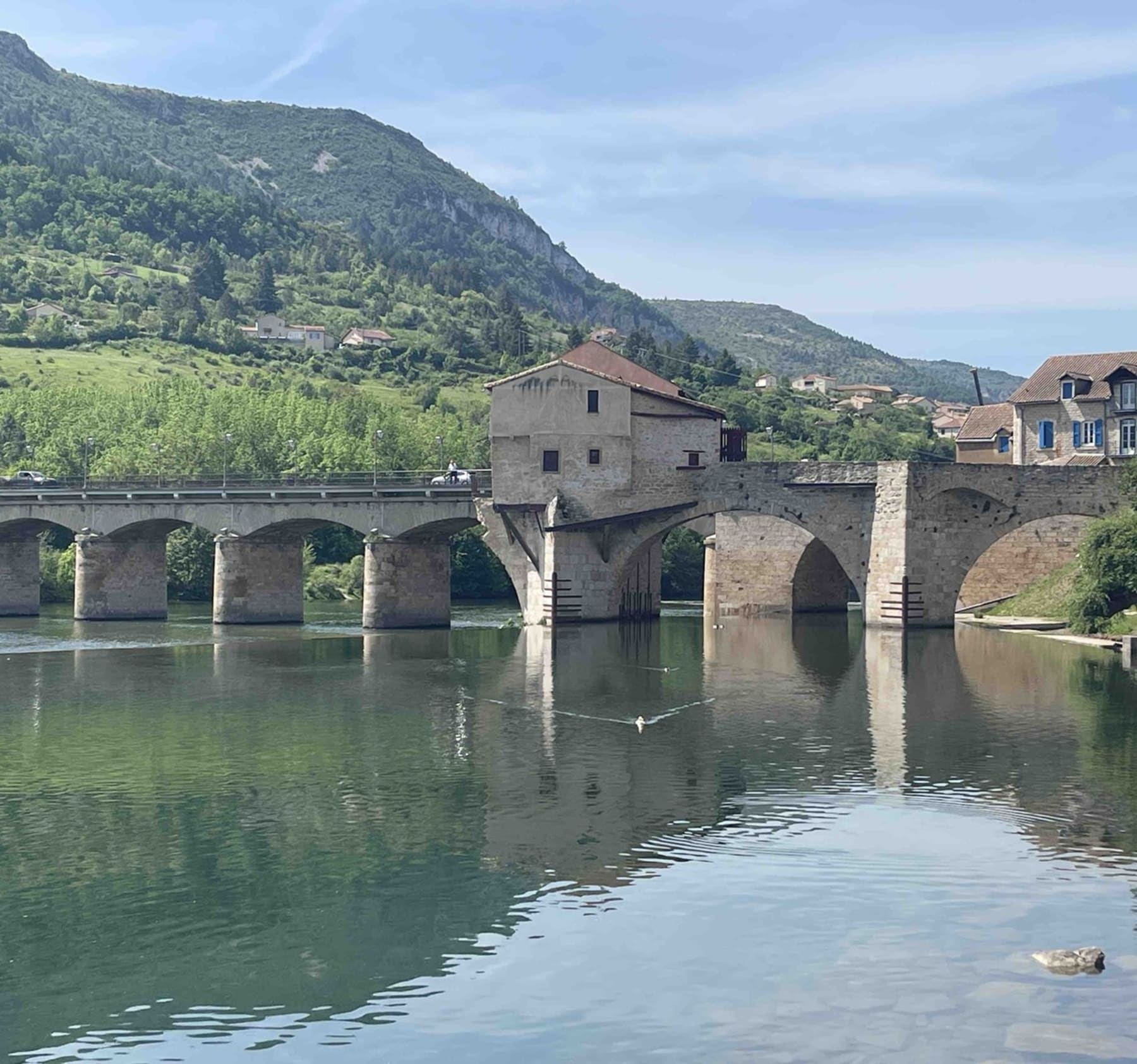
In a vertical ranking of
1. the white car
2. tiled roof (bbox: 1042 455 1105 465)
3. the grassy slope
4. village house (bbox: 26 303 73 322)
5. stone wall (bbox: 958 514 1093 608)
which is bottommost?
the grassy slope

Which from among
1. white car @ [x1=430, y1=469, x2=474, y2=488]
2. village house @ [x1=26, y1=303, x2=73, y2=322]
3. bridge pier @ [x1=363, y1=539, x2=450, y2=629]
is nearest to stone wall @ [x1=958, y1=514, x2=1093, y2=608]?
white car @ [x1=430, y1=469, x2=474, y2=488]

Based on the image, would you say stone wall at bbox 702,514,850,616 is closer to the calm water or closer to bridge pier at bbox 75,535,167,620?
bridge pier at bbox 75,535,167,620

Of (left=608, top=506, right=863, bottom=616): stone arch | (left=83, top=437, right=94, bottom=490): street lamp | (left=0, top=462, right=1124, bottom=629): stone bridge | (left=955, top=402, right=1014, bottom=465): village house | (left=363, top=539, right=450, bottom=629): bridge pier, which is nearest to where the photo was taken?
(left=0, top=462, right=1124, bottom=629): stone bridge

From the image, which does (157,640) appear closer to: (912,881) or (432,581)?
(432,581)

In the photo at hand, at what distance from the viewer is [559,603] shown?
76.1 metres

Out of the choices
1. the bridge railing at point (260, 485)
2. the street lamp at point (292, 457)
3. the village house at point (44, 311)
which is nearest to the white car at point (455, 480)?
the bridge railing at point (260, 485)

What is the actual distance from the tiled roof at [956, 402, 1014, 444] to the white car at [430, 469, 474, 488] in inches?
1378

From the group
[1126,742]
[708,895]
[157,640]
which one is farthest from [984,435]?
[708,895]

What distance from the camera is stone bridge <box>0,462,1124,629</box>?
230 feet

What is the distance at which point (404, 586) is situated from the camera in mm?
81688

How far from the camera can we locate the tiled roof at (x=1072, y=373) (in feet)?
285

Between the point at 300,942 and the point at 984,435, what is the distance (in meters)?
82.7

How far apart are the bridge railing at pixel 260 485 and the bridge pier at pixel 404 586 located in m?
3.22

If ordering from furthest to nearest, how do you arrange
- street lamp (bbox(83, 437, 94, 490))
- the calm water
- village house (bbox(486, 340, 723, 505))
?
street lamp (bbox(83, 437, 94, 490)) < village house (bbox(486, 340, 723, 505)) < the calm water
